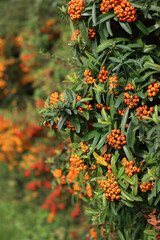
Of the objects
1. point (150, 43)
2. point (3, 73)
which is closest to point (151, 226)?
point (150, 43)

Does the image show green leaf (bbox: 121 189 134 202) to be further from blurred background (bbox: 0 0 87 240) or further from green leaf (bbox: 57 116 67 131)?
blurred background (bbox: 0 0 87 240)

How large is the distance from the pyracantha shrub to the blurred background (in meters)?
2.61

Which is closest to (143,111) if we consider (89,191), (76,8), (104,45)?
(104,45)

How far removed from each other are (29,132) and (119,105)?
12.4 feet

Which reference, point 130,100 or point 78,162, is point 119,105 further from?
point 78,162

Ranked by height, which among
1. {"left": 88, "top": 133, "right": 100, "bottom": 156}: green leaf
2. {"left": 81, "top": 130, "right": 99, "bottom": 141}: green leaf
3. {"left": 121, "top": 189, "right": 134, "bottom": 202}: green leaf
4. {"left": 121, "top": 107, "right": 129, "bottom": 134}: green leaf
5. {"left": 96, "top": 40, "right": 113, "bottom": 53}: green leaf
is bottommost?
{"left": 121, "top": 189, "right": 134, "bottom": 202}: green leaf

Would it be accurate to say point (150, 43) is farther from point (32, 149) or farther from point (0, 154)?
point (0, 154)

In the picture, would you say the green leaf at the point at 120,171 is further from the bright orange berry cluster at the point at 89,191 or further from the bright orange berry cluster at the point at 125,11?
the bright orange berry cluster at the point at 125,11

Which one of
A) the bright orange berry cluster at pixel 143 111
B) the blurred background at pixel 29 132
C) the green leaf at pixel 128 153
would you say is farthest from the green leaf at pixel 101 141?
the blurred background at pixel 29 132

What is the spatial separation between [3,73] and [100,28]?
461 centimetres

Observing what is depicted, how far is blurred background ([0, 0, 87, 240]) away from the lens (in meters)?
4.86

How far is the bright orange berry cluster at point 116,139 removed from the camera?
1.60 m

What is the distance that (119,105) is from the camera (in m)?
1.64

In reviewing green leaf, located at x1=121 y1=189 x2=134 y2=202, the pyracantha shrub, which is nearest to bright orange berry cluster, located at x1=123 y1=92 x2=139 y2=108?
the pyracantha shrub
